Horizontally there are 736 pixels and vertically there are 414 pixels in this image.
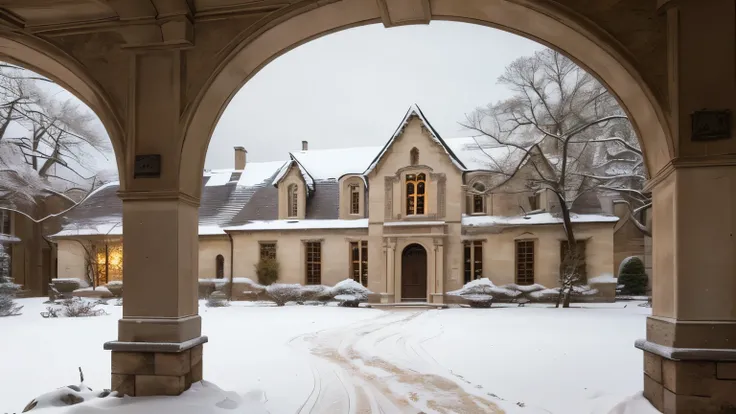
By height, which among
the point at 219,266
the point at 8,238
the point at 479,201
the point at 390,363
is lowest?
the point at 390,363

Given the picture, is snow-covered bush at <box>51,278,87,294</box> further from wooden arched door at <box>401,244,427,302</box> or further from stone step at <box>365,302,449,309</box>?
wooden arched door at <box>401,244,427,302</box>

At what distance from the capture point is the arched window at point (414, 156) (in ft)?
79.2

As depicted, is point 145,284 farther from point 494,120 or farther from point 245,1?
point 494,120

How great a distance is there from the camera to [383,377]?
27.1ft

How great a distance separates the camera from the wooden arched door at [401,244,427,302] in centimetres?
2483

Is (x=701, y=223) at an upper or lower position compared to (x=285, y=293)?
upper

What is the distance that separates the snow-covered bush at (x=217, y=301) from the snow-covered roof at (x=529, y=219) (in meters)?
11.6

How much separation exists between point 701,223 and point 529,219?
1880 centimetres

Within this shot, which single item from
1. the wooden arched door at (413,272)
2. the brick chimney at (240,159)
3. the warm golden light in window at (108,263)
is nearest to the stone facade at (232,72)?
the wooden arched door at (413,272)

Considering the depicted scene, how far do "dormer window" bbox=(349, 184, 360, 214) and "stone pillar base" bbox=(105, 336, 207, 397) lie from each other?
2043 centimetres

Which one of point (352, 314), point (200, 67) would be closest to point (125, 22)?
point (200, 67)

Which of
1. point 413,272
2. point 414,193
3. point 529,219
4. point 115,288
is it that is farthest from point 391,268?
point 115,288

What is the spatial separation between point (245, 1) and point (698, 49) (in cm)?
470

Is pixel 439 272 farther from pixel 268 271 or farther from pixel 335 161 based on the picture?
pixel 335 161
